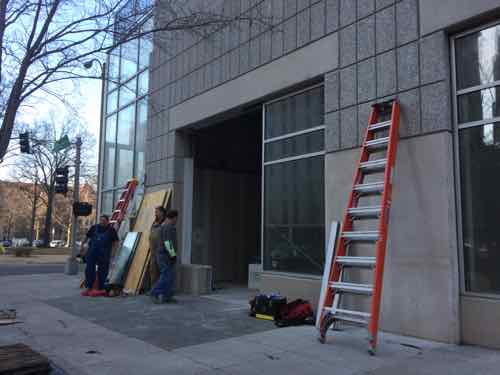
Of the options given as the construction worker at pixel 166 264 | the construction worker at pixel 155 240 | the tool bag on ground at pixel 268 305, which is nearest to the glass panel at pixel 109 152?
the construction worker at pixel 155 240

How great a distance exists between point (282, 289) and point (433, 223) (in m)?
3.14

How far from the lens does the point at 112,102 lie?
16172 millimetres

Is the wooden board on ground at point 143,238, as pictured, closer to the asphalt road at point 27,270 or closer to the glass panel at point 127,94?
the glass panel at point 127,94

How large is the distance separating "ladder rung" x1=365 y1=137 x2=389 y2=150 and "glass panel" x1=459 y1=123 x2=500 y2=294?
3.21ft

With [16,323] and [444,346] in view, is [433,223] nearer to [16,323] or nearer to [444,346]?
[444,346]

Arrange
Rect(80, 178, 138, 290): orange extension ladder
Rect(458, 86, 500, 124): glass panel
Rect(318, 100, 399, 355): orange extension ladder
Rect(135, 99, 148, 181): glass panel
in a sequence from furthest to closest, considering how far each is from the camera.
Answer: Rect(135, 99, 148, 181): glass panel, Rect(80, 178, 138, 290): orange extension ladder, Rect(458, 86, 500, 124): glass panel, Rect(318, 100, 399, 355): orange extension ladder

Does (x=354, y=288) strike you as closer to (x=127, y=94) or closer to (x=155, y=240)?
(x=155, y=240)

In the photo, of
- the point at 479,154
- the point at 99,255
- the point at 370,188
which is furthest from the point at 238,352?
the point at 99,255

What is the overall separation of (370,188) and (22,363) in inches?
179

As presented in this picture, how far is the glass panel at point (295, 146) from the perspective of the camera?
7992 mm

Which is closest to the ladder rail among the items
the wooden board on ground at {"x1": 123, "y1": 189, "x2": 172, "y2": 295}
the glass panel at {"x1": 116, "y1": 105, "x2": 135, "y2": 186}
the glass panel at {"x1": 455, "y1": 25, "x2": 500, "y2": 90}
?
the glass panel at {"x1": 455, "y1": 25, "x2": 500, "y2": 90}

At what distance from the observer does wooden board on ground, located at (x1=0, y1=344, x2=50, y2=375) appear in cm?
434

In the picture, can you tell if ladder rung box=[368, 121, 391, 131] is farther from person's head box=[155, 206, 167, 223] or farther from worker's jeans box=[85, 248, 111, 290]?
worker's jeans box=[85, 248, 111, 290]

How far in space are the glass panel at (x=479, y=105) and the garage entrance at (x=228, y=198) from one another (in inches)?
266
